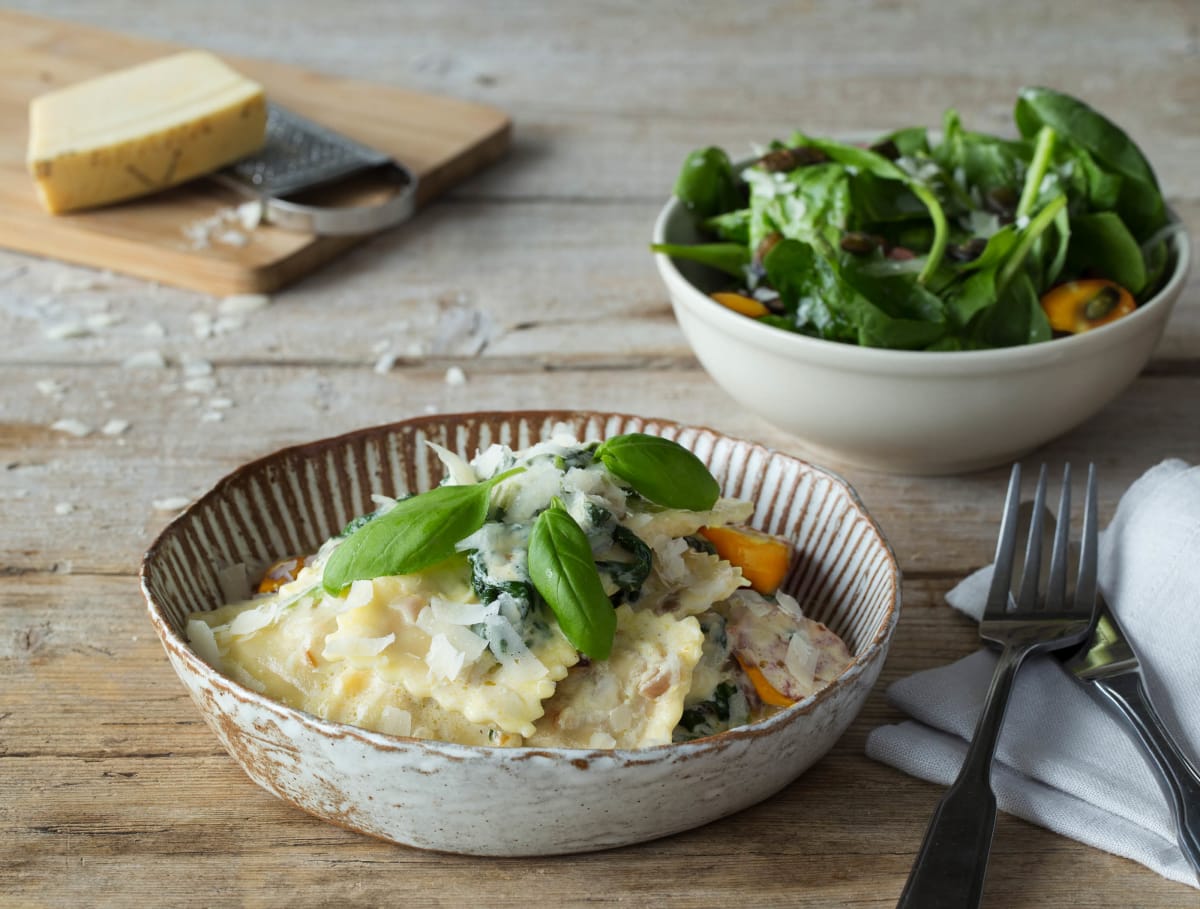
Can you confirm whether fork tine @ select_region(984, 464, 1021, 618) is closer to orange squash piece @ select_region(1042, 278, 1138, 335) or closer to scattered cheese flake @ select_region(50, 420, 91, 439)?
orange squash piece @ select_region(1042, 278, 1138, 335)

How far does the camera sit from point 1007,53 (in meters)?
3.83

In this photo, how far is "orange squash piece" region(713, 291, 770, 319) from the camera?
79.7 inches

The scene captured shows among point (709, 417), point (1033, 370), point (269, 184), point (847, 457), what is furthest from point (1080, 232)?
point (269, 184)

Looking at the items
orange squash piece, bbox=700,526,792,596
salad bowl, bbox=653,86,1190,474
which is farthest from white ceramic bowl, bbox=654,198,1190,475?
orange squash piece, bbox=700,526,792,596

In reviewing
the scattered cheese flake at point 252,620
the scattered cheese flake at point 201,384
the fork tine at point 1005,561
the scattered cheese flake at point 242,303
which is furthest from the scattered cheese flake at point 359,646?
the scattered cheese flake at point 242,303

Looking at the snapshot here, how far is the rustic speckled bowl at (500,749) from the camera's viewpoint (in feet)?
3.82

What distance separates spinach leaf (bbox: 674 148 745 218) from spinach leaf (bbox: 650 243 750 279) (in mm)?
114

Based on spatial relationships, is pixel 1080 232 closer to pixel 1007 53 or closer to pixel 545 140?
pixel 545 140

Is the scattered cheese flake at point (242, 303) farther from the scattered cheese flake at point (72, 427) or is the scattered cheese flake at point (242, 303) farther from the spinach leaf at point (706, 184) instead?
the spinach leaf at point (706, 184)

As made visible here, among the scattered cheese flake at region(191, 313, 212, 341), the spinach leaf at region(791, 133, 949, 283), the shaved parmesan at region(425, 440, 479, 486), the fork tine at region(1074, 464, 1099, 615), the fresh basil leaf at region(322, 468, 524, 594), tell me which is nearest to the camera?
the fresh basil leaf at region(322, 468, 524, 594)

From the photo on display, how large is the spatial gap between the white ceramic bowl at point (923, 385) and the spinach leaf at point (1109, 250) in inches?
2.2

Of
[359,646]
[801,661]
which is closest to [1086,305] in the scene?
[801,661]

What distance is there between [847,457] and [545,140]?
153cm

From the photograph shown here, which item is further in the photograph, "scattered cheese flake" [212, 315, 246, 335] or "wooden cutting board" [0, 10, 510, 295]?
"wooden cutting board" [0, 10, 510, 295]
